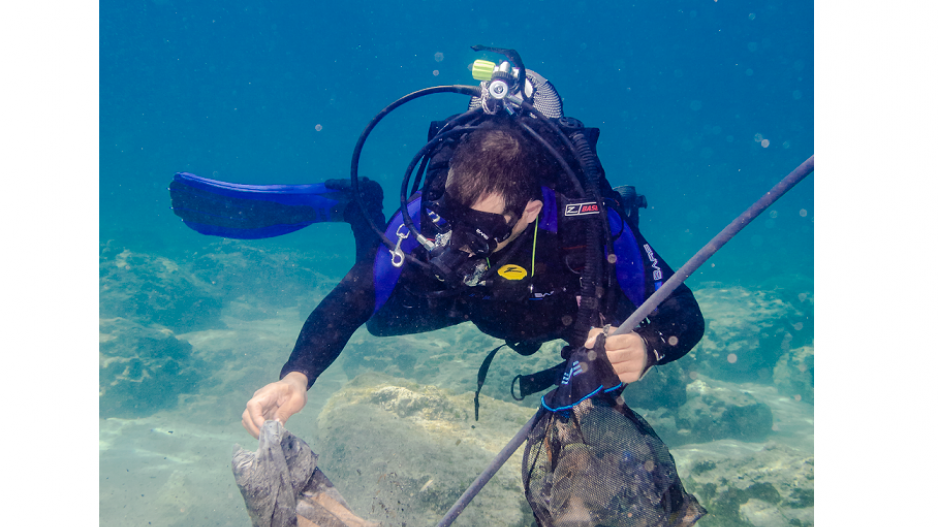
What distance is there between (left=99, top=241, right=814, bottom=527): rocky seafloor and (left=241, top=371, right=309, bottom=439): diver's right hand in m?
1.27

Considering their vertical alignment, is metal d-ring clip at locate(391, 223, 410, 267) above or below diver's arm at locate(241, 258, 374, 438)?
above

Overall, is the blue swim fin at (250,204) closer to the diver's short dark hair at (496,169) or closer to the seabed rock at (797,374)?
the diver's short dark hair at (496,169)

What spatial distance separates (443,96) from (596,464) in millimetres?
71307

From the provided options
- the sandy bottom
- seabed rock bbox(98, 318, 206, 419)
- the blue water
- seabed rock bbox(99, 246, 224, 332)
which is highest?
the blue water

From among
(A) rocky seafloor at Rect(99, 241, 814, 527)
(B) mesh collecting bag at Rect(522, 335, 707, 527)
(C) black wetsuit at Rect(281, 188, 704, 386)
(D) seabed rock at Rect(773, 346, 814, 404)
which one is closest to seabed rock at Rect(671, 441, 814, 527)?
(A) rocky seafloor at Rect(99, 241, 814, 527)

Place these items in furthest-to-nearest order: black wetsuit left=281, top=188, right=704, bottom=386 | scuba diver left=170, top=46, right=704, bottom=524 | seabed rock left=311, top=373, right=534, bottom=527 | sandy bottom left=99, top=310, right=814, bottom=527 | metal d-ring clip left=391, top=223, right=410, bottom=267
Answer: sandy bottom left=99, top=310, right=814, bottom=527, seabed rock left=311, top=373, right=534, bottom=527, metal d-ring clip left=391, top=223, right=410, bottom=267, black wetsuit left=281, top=188, right=704, bottom=386, scuba diver left=170, top=46, right=704, bottom=524

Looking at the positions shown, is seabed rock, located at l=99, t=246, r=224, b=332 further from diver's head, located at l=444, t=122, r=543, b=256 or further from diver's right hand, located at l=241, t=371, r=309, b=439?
diver's head, located at l=444, t=122, r=543, b=256

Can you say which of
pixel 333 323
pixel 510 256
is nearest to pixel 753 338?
pixel 510 256

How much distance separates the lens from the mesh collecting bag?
1.54 m

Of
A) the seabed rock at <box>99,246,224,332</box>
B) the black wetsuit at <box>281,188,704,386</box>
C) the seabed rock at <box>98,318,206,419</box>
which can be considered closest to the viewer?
the black wetsuit at <box>281,188,704,386</box>

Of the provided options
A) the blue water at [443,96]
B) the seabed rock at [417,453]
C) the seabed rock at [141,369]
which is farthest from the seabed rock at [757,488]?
the blue water at [443,96]

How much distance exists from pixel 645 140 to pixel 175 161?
9979 cm

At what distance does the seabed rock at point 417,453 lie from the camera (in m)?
2.96

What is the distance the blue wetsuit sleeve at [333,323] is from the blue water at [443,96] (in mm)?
26639
